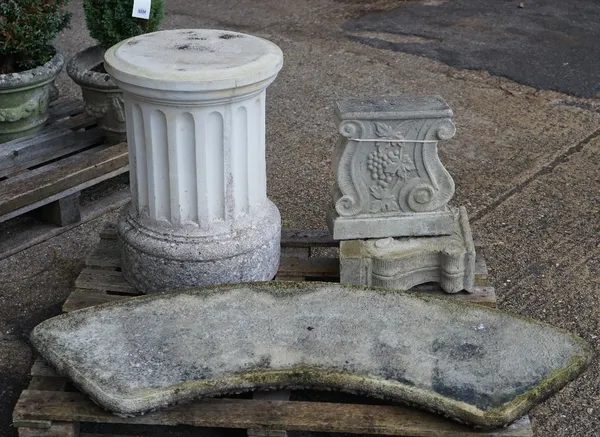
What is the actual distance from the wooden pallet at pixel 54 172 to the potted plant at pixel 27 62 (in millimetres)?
93

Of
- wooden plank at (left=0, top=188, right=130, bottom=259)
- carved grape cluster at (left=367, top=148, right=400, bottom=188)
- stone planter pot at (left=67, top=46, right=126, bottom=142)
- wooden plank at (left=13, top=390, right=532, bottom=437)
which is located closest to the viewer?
wooden plank at (left=13, top=390, right=532, bottom=437)

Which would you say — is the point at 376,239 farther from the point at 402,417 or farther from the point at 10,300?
the point at 10,300

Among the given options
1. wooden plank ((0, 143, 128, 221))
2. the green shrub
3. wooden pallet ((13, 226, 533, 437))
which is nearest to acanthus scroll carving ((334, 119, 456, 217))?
wooden pallet ((13, 226, 533, 437))

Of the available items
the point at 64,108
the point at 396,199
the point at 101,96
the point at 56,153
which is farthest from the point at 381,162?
the point at 64,108

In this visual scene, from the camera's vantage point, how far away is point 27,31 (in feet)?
12.2

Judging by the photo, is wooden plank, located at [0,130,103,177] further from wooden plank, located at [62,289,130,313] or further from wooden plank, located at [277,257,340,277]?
wooden plank, located at [277,257,340,277]

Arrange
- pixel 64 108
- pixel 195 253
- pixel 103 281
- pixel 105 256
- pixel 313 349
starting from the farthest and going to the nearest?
pixel 64 108 < pixel 105 256 < pixel 103 281 < pixel 195 253 < pixel 313 349

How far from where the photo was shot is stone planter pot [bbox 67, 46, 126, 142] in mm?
3840

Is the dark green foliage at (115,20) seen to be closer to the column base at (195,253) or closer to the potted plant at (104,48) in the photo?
the potted plant at (104,48)

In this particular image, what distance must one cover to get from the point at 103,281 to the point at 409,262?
1128 mm

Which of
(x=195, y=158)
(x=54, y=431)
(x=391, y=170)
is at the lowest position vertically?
(x=54, y=431)

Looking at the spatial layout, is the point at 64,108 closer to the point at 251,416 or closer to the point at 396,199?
the point at 396,199

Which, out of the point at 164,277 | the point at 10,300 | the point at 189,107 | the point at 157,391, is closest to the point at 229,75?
the point at 189,107

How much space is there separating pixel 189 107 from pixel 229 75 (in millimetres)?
169
